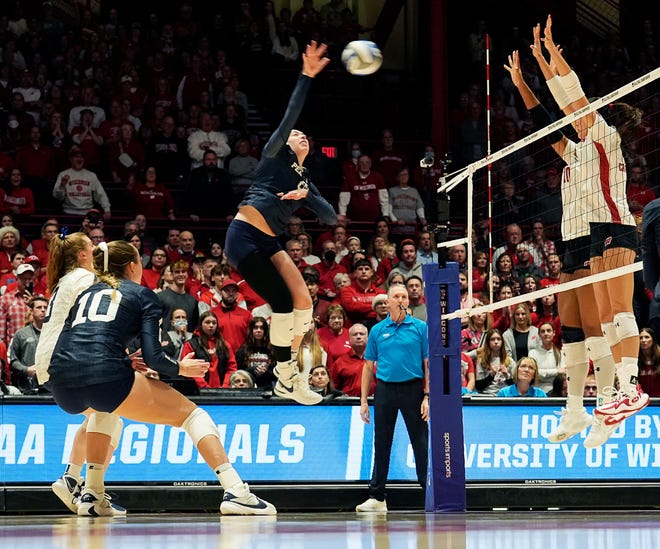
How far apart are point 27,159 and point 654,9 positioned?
47.9 ft

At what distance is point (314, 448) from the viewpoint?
11.1 metres

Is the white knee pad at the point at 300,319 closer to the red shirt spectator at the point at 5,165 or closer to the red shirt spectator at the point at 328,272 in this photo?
the red shirt spectator at the point at 328,272

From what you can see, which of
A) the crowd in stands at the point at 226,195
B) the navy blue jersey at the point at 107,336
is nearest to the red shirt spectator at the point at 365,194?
the crowd in stands at the point at 226,195

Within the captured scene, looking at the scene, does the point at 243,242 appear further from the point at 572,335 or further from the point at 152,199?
the point at 152,199

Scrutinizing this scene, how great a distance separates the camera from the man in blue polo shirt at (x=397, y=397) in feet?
34.9

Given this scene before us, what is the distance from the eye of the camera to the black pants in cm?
1064

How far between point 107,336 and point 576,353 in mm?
3535

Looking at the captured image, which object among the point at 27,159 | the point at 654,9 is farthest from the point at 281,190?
the point at 654,9

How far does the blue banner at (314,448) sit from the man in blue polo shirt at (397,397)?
43 cm

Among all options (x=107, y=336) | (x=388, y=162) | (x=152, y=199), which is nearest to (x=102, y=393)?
(x=107, y=336)

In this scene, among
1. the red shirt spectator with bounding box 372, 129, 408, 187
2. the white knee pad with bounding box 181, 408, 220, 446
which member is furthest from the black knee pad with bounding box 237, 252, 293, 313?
the red shirt spectator with bounding box 372, 129, 408, 187

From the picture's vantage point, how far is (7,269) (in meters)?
13.6

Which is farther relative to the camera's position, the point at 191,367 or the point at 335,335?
the point at 335,335

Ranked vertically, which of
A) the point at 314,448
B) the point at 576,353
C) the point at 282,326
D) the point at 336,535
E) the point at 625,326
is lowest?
the point at 336,535
